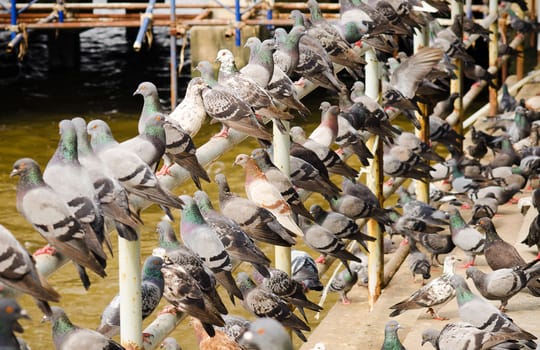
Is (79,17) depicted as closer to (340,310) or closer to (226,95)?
(340,310)

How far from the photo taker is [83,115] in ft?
53.2

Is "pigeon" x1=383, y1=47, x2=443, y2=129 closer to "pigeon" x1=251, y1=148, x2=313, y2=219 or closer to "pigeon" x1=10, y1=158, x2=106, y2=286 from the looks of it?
"pigeon" x1=251, y1=148, x2=313, y2=219

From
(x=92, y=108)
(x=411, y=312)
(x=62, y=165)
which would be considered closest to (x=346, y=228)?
(x=411, y=312)

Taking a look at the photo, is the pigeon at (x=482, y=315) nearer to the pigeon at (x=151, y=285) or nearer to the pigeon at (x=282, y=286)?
the pigeon at (x=282, y=286)

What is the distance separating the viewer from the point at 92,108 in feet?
54.9

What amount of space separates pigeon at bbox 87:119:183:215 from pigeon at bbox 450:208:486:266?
3.70 metres

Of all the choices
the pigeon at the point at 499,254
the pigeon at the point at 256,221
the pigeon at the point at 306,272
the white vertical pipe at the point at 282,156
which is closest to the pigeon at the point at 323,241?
the pigeon at the point at 306,272

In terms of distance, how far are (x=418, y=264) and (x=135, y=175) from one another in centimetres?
373

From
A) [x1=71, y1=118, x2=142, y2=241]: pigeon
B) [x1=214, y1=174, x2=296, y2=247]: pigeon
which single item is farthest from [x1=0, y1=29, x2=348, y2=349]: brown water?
[x1=71, y1=118, x2=142, y2=241]: pigeon

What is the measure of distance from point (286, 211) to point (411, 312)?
6.09 feet

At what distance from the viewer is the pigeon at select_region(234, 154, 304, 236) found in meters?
4.63

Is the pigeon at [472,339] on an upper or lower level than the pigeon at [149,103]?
lower

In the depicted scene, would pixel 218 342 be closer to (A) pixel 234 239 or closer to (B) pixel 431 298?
(A) pixel 234 239

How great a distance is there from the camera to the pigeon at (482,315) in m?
4.92
